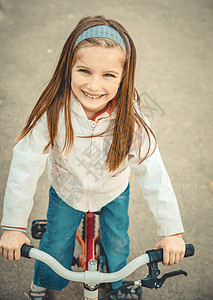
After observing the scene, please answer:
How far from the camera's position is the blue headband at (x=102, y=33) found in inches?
52.5

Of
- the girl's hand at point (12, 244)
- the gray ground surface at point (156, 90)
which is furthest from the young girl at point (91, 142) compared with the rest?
the gray ground surface at point (156, 90)

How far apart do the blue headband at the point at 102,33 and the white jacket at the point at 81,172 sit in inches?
10.8

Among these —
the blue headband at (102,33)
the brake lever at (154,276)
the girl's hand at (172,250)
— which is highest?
the blue headband at (102,33)

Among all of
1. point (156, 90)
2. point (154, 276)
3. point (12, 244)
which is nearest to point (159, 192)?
point (154, 276)

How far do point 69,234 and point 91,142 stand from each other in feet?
1.91

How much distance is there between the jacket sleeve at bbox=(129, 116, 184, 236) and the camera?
4.80 feet

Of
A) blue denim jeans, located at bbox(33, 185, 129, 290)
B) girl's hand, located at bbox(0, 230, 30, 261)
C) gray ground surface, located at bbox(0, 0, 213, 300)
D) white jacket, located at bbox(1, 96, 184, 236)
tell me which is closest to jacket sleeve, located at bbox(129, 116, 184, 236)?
white jacket, located at bbox(1, 96, 184, 236)

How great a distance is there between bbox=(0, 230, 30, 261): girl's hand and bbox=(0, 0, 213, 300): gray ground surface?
96 centimetres

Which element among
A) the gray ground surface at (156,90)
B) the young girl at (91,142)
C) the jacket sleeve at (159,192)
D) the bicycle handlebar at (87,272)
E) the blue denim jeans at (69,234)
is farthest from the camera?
the gray ground surface at (156,90)

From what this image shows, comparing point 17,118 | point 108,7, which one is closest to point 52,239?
point 17,118

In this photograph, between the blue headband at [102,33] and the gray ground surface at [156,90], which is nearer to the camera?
the blue headband at [102,33]

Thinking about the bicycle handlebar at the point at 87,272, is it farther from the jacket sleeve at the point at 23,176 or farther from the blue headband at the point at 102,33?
the blue headband at the point at 102,33

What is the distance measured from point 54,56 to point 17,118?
940 mm

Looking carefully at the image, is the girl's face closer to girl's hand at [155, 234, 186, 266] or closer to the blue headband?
the blue headband
